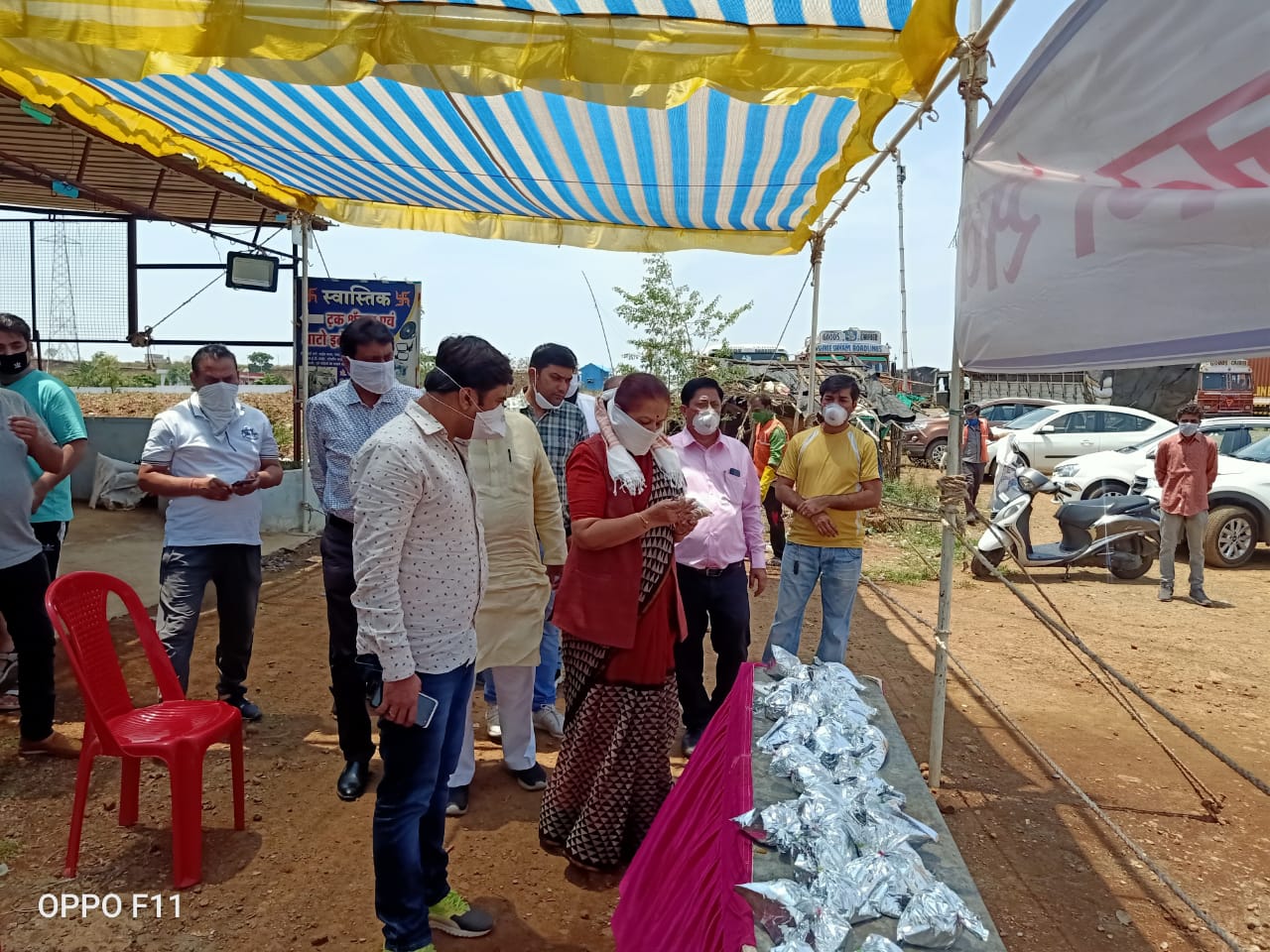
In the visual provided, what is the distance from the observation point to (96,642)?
279 centimetres

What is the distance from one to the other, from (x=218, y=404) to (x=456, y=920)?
8.04 feet

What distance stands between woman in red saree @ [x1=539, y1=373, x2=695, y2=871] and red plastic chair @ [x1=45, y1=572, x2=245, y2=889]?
4.02 feet

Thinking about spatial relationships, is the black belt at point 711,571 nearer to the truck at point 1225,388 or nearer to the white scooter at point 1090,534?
the white scooter at point 1090,534

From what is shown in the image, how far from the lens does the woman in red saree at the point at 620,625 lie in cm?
271

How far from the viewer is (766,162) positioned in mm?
4305

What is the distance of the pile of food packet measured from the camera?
5.05 feet

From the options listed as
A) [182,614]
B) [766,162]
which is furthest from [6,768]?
[766,162]

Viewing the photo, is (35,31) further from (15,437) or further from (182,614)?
(182,614)

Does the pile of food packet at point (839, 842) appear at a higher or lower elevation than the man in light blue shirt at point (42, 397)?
lower

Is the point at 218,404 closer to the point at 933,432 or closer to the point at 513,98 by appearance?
the point at 513,98

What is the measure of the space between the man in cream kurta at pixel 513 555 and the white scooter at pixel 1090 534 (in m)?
6.02

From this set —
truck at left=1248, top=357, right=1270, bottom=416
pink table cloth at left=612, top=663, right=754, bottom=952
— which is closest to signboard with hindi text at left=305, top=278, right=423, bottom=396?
pink table cloth at left=612, top=663, right=754, bottom=952

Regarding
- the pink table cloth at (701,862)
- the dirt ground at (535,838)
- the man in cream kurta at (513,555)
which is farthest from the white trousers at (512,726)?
the pink table cloth at (701,862)

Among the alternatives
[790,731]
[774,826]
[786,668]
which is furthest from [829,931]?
[786,668]
